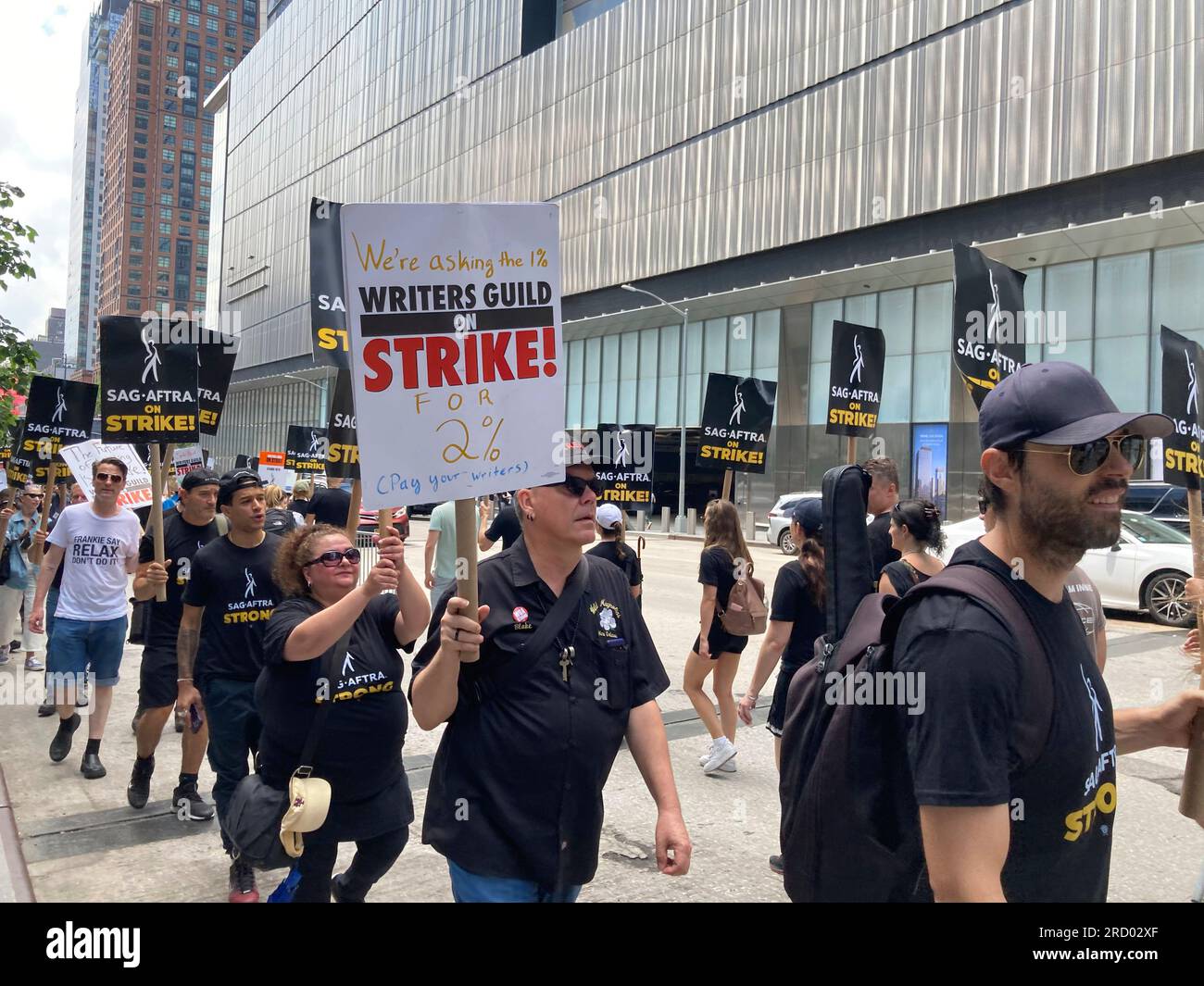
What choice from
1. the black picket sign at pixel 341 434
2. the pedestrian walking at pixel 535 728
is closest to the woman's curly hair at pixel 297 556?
the pedestrian walking at pixel 535 728

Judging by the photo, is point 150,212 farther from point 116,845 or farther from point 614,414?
point 116,845

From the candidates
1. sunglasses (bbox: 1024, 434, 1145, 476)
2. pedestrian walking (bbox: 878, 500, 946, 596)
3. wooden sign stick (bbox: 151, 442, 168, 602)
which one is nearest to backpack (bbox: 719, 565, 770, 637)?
pedestrian walking (bbox: 878, 500, 946, 596)

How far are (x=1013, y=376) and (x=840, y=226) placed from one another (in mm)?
33352

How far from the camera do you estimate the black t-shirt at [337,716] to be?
11.2 ft

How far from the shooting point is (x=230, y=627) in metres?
4.77

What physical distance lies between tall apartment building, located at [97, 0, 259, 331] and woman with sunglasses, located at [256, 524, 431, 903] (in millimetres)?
155913

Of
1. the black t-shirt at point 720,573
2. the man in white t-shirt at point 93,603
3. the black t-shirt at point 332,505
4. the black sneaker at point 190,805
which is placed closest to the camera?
the black sneaker at point 190,805

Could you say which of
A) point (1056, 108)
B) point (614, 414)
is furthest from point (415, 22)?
point (1056, 108)

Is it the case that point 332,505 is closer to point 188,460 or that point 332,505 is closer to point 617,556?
point 617,556

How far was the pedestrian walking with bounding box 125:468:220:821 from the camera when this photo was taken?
5395 millimetres

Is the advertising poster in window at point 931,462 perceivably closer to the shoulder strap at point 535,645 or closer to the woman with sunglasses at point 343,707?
the woman with sunglasses at point 343,707

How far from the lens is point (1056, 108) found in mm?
27172

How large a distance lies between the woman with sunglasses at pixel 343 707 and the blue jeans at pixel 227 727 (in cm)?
115

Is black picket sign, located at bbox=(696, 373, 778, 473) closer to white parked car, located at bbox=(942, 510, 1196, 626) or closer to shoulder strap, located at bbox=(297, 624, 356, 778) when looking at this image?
white parked car, located at bbox=(942, 510, 1196, 626)
